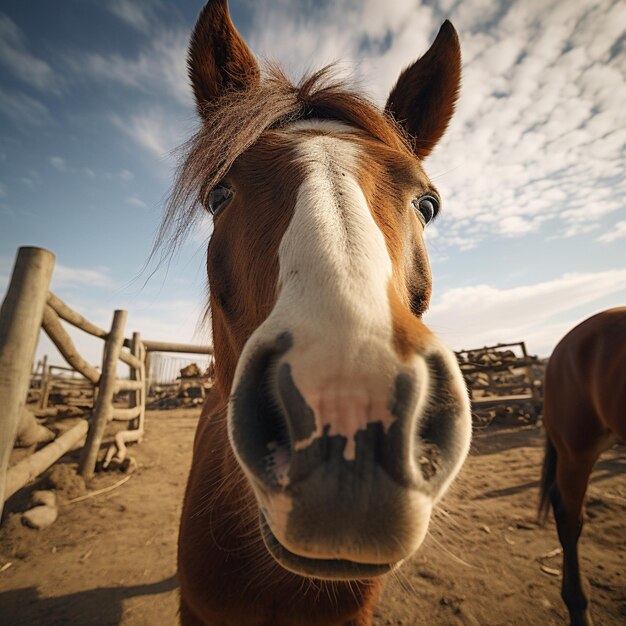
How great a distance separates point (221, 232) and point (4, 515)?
4415 millimetres

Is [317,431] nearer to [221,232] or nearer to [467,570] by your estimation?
[221,232]

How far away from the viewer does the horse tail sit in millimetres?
3777

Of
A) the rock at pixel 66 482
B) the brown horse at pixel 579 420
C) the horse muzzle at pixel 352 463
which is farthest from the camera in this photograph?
the rock at pixel 66 482

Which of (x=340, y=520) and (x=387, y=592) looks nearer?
(x=340, y=520)

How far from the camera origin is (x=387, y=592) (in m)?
3.01

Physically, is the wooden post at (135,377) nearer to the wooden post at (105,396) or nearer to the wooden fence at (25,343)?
the wooden post at (105,396)

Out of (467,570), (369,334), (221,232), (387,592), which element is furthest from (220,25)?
(467,570)

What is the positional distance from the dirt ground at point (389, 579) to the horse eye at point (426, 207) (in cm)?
140

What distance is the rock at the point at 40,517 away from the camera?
11.5ft

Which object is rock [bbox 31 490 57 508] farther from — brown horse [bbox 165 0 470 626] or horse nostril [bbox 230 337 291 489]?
horse nostril [bbox 230 337 291 489]

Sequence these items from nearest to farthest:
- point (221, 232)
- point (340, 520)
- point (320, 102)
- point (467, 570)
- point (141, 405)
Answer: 1. point (340, 520)
2. point (221, 232)
3. point (320, 102)
4. point (467, 570)
5. point (141, 405)

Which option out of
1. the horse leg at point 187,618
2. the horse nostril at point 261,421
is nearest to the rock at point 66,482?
the horse leg at point 187,618

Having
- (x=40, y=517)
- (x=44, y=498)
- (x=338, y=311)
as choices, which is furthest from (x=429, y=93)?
(x=44, y=498)

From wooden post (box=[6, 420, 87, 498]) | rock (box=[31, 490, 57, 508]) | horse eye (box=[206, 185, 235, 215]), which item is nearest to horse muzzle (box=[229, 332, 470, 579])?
horse eye (box=[206, 185, 235, 215])
